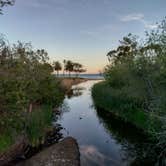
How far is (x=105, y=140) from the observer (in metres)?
18.1

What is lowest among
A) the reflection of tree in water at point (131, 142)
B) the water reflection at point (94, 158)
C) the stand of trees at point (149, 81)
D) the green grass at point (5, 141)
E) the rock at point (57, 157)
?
the water reflection at point (94, 158)

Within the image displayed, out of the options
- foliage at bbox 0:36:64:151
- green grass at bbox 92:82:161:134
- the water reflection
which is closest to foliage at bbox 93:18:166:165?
green grass at bbox 92:82:161:134

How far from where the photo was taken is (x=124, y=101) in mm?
22031

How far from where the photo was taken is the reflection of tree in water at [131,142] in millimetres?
13727

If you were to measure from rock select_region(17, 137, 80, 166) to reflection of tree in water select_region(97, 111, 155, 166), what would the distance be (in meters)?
3.18

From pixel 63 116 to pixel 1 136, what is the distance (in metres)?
14.9

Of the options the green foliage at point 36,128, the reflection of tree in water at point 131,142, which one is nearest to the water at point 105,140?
the reflection of tree in water at point 131,142

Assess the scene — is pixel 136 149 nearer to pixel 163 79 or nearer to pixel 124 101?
pixel 163 79

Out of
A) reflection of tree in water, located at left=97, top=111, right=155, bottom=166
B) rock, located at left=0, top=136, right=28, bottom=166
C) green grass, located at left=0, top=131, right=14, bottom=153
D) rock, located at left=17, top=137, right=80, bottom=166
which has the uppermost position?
green grass, located at left=0, top=131, right=14, bottom=153

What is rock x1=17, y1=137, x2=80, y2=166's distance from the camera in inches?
471

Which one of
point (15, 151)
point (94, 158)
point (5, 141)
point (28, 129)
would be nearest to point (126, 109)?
point (94, 158)

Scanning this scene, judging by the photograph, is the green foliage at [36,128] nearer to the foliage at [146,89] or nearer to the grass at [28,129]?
the grass at [28,129]

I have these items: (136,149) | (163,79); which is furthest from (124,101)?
(163,79)

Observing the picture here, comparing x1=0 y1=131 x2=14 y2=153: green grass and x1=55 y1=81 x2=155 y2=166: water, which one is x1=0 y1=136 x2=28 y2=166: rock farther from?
x1=55 y1=81 x2=155 y2=166: water
